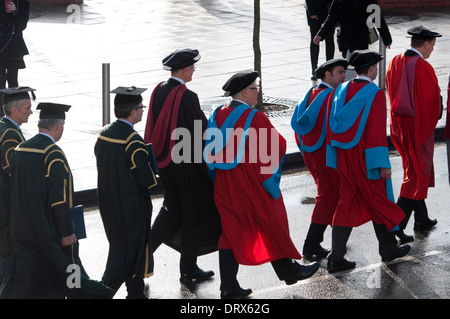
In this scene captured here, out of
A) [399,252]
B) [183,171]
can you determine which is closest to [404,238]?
[399,252]

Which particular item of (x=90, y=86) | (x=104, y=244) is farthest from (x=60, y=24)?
(x=104, y=244)

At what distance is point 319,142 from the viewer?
8609mm

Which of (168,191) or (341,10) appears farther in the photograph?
(341,10)

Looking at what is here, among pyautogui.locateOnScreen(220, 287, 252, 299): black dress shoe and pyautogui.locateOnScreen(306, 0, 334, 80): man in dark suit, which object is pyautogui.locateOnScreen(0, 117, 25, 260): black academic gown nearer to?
pyautogui.locateOnScreen(220, 287, 252, 299): black dress shoe

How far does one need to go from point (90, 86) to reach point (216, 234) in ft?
26.1

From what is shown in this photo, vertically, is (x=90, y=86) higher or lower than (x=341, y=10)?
lower

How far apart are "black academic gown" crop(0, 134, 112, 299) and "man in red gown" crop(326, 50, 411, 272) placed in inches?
96.2

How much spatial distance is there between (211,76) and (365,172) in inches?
329

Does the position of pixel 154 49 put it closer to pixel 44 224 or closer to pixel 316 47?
pixel 316 47

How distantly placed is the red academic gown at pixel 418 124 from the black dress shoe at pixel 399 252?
0.82 m

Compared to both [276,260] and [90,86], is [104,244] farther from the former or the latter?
[90,86]

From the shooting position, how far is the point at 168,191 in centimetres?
830

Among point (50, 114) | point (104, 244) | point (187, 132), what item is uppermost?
point (50, 114)
